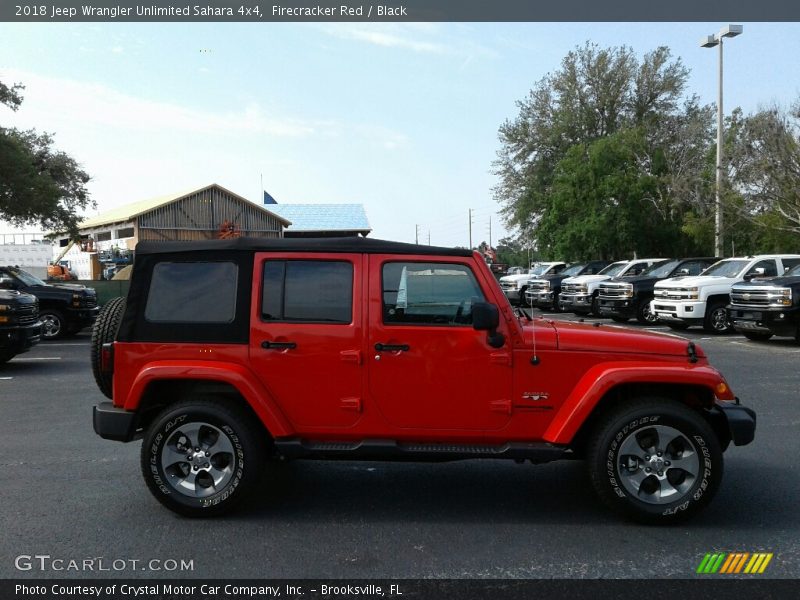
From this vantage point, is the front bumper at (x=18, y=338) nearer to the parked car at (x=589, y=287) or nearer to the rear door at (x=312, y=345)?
the rear door at (x=312, y=345)

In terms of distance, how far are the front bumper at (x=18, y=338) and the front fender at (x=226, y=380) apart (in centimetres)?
810

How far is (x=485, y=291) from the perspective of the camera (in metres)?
4.72

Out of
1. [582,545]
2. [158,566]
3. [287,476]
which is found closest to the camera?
[158,566]

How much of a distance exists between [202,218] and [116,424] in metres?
51.0

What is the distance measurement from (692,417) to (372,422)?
2.01 m

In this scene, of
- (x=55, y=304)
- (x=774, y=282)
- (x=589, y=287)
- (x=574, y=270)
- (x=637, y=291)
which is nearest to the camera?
(x=774, y=282)

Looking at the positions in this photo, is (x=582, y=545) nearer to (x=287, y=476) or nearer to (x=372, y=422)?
(x=372, y=422)

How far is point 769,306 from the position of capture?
47.2 ft

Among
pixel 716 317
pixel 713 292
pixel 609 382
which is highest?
pixel 713 292

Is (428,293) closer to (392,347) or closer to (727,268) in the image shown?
(392,347)

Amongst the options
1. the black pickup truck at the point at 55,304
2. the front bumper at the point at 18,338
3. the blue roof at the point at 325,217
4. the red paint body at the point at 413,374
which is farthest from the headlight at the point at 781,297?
the blue roof at the point at 325,217

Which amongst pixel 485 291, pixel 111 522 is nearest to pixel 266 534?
pixel 111 522

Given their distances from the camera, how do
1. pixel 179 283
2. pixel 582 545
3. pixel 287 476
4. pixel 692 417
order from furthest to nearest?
pixel 287 476, pixel 179 283, pixel 692 417, pixel 582 545

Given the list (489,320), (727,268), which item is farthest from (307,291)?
(727,268)
